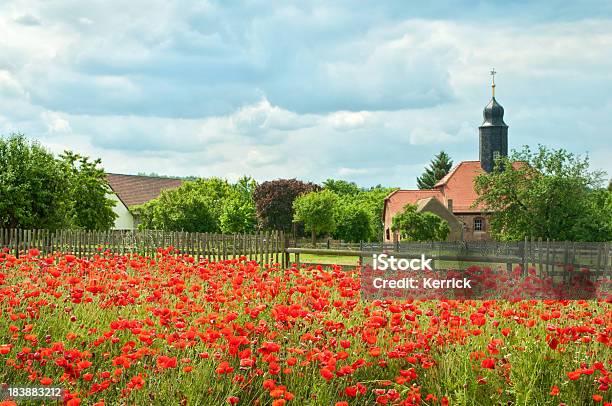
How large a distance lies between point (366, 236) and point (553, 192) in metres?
22.3

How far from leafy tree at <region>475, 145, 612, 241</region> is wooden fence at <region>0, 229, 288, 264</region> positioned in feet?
98.4

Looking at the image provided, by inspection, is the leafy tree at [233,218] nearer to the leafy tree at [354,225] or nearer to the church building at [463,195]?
the leafy tree at [354,225]

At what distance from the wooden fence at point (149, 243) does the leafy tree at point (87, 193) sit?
13271 millimetres

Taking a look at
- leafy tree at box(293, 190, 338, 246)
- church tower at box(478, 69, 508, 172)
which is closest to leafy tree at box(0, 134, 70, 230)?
leafy tree at box(293, 190, 338, 246)

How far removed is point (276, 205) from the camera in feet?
228

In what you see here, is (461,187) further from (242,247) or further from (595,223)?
(242,247)

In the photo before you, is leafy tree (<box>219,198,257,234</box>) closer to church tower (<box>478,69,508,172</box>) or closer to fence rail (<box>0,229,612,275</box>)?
church tower (<box>478,69,508,172</box>)

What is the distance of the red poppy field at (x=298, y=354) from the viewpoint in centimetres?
524

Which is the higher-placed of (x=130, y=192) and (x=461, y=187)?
(x=461, y=187)

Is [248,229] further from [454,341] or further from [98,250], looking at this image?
[454,341]

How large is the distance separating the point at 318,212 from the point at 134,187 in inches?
973

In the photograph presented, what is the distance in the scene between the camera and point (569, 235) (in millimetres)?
47844

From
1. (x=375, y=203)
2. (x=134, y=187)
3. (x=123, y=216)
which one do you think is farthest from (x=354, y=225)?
(x=375, y=203)

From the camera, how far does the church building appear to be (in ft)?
231
